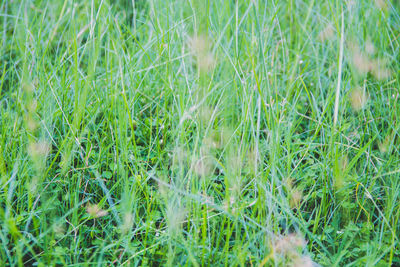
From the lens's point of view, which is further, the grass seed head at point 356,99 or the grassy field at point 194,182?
the grass seed head at point 356,99

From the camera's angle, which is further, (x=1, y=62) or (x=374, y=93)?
(x=1, y=62)

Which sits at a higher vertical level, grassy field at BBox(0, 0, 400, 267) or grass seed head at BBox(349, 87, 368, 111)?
grass seed head at BBox(349, 87, 368, 111)

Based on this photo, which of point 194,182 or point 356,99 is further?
point 356,99

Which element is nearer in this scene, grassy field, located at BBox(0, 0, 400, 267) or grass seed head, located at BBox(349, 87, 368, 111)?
grassy field, located at BBox(0, 0, 400, 267)

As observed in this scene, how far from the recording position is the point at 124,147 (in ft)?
4.40

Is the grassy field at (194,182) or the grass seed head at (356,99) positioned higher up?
the grass seed head at (356,99)

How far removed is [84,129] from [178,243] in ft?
1.91

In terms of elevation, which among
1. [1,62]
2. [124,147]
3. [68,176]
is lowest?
[68,176]

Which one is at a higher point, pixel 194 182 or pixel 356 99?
pixel 356 99

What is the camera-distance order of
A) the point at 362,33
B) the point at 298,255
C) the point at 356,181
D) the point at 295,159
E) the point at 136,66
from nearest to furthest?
the point at 298,255 → the point at 356,181 → the point at 295,159 → the point at 136,66 → the point at 362,33

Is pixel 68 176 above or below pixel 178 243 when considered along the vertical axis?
above

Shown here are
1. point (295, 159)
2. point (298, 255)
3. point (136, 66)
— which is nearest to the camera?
point (298, 255)

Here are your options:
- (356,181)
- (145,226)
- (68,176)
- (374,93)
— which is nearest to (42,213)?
(68,176)

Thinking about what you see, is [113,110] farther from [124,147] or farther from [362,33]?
[362,33]
